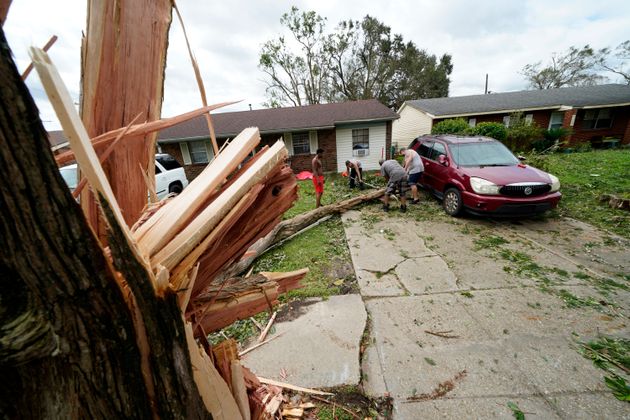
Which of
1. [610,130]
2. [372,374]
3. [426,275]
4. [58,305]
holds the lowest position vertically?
[426,275]

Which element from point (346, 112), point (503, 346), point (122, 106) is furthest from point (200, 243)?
point (346, 112)

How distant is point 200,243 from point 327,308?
9.56 feet

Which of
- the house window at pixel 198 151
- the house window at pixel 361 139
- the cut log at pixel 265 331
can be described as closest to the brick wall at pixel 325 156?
the house window at pixel 361 139

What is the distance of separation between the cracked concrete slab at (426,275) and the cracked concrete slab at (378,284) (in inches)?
5.4

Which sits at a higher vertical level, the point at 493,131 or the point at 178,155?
the point at 178,155

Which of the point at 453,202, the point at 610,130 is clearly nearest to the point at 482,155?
the point at 453,202

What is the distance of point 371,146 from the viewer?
14.3 metres

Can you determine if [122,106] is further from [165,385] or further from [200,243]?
[165,385]

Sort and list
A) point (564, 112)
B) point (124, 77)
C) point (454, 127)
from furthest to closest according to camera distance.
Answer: point (564, 112)
point (454, 127)
point (124, 77)

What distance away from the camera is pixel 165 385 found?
0.64 meters

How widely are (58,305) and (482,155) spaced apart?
7710 mm

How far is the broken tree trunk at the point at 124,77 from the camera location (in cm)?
74

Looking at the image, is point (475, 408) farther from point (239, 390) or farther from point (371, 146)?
point (371, 146)

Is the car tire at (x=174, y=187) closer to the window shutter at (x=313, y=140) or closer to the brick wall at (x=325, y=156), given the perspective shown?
the brick wall at (x=325, y=156)
